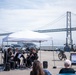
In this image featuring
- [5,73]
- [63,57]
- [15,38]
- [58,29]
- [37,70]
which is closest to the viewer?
[37,70]

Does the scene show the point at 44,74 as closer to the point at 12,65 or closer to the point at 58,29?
the point at 12,65

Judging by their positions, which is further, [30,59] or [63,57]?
[63,57]

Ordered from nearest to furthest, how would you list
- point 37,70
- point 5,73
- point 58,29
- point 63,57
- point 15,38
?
point 37,70
point 5,73
point 15,38
point 63,57
point 58,29

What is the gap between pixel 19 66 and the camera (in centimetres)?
1435

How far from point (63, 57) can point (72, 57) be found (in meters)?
9.01

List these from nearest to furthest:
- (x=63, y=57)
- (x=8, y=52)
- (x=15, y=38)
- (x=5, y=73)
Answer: (x=5, y=73), (x=15, y=38), (x=8, y=52), (x=63, y=57)

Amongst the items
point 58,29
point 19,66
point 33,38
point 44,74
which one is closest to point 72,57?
point 33,38

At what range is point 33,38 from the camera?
45.1ft

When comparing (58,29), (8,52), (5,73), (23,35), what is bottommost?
(5,73)

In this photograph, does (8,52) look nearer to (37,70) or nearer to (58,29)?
(37,70)

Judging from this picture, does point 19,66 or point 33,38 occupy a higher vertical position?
point 33,38

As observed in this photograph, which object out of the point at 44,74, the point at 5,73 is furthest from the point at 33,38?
the point at 44,74

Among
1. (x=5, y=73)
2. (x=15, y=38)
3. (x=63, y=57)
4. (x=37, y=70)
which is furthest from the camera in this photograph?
(x=63, y=57)

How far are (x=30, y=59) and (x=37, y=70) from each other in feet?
28.1
